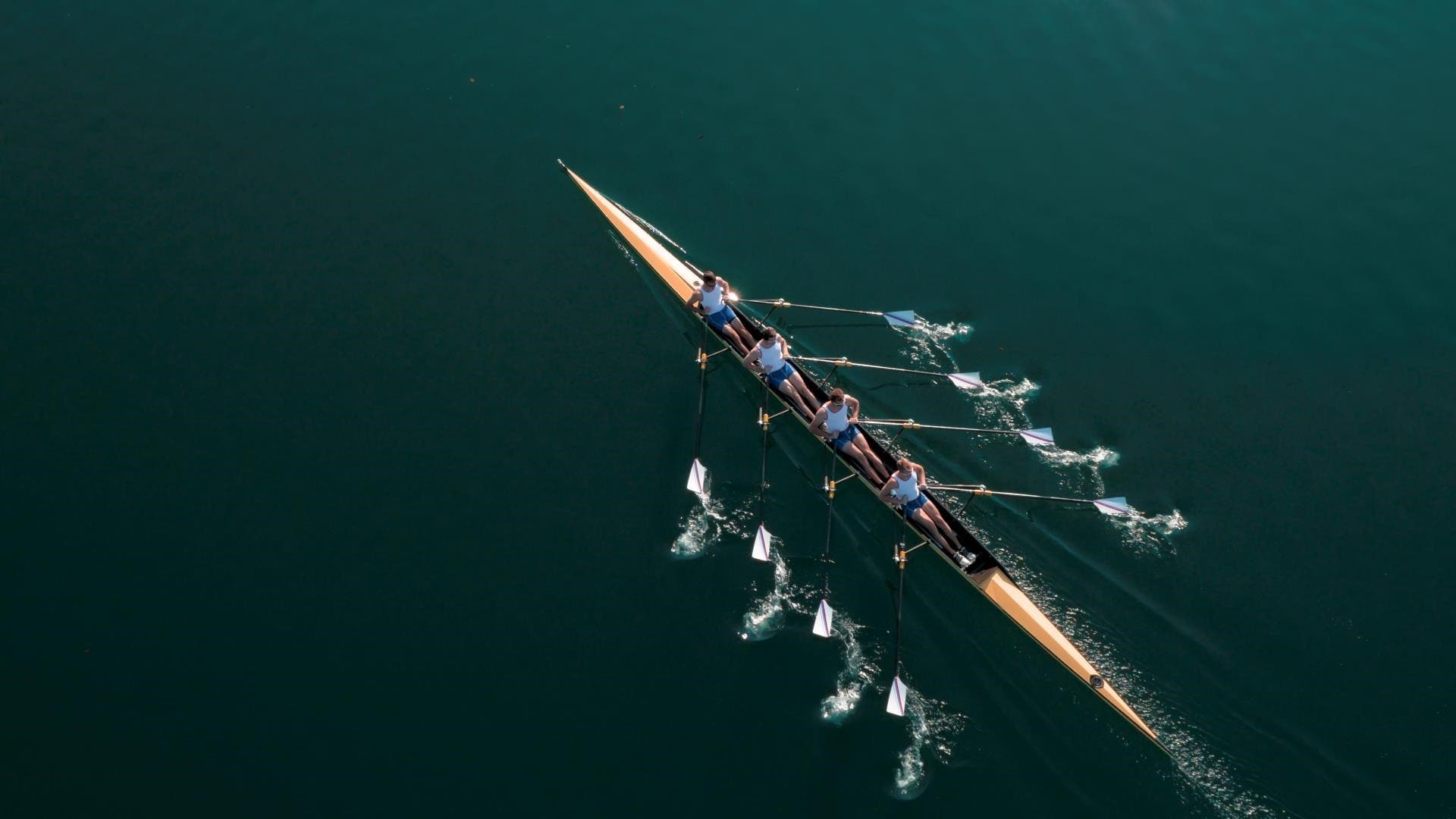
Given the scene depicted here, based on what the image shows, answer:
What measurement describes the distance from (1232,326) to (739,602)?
35.8 ft

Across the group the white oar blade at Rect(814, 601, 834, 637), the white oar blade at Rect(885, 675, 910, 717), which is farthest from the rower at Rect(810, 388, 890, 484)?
the white oar blade at Rect(885, 675, 910, 717)

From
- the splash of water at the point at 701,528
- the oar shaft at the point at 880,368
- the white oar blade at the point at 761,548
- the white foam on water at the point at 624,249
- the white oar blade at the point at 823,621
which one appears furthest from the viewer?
the white foam on water at the point at 624,249

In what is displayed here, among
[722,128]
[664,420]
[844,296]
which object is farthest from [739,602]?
[722,128]

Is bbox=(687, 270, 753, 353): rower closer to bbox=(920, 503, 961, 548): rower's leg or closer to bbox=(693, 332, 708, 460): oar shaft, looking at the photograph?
bbox=(693, 332, 708, 460): oar shaft

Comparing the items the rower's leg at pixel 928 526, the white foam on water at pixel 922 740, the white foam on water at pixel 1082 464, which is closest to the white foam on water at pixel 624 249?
the rower's leg at pixel 928 526

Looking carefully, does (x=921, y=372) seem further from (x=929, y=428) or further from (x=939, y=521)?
(x=939, y=521)

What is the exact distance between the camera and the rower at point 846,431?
686 inches

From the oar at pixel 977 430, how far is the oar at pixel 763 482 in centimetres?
173

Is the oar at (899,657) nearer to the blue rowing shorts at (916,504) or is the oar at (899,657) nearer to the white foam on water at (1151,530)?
A: the blue rowing shorts at (916,504)

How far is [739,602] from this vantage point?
1686 cm

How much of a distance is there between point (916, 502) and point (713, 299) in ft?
17.5

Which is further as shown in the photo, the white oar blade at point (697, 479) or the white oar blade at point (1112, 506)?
the white oar blade at point (697, 479)

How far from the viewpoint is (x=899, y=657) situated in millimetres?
16234

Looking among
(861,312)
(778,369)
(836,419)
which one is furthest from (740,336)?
(836,419)
